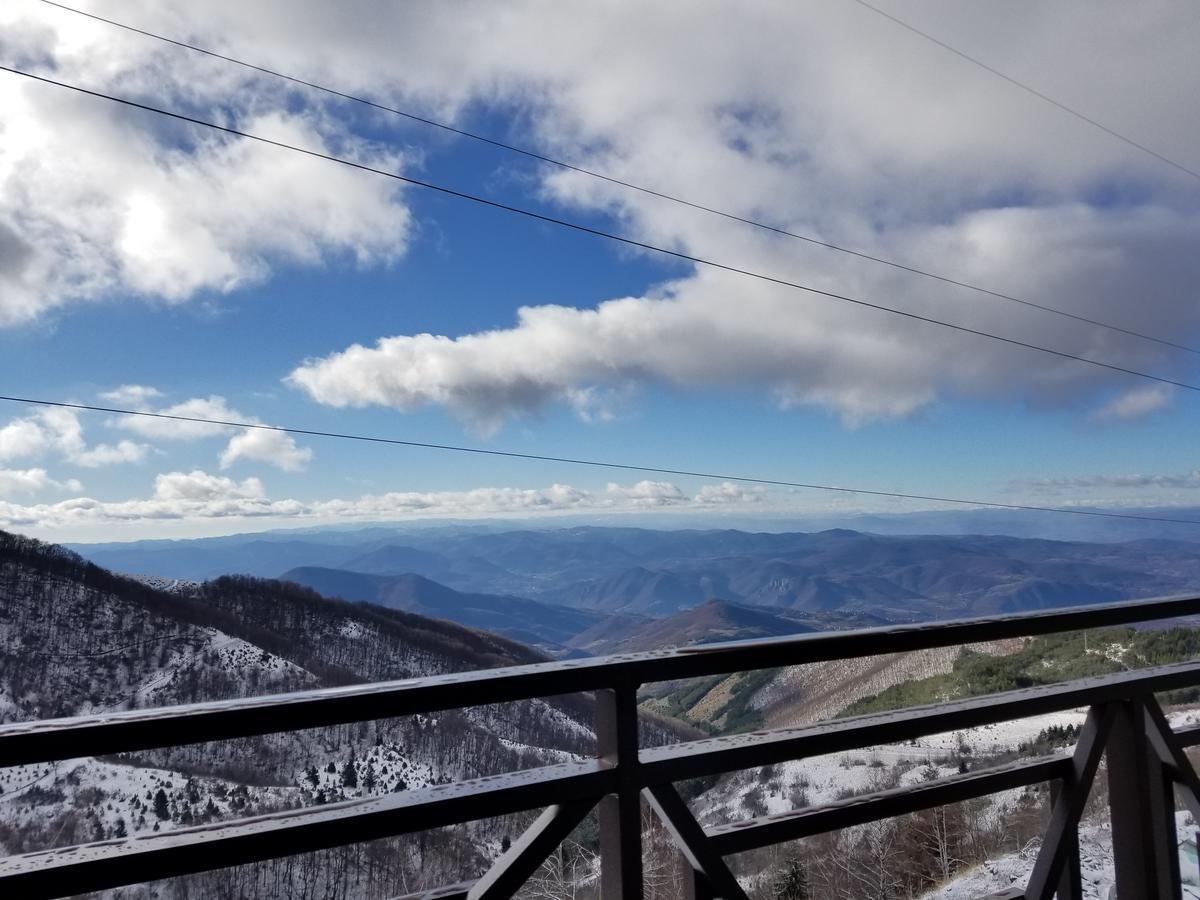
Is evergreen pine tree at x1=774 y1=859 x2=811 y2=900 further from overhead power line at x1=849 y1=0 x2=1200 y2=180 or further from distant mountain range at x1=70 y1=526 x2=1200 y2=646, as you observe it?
distant mountain range at x1=70 y1=526 x2=1200 y2=646

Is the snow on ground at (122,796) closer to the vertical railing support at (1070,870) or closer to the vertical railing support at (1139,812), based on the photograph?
the vertical railing support at (1070,870)

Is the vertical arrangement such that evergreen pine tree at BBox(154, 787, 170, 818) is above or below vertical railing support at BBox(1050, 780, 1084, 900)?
below

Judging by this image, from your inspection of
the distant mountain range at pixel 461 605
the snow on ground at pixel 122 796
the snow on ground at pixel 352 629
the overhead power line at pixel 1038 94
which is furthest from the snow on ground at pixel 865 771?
the distant mountain range at pixel 461 605

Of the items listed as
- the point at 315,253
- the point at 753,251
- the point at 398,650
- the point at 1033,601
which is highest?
the point at 315,253

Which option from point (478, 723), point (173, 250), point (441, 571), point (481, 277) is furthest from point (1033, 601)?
point (478, 723)

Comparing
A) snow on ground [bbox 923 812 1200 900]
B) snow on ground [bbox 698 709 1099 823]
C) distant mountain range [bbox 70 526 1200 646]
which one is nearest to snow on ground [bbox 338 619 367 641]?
snow on ground [bbox 698 709 1099 823]

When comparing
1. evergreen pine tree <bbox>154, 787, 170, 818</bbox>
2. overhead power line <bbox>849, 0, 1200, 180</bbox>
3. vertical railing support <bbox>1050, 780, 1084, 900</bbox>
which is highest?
overhead power line <bbox>849, 0, 1200, 180</bbox>

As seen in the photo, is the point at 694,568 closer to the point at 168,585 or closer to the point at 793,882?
the point at 168,585

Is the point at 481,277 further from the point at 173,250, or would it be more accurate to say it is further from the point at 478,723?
the point at 478,723
